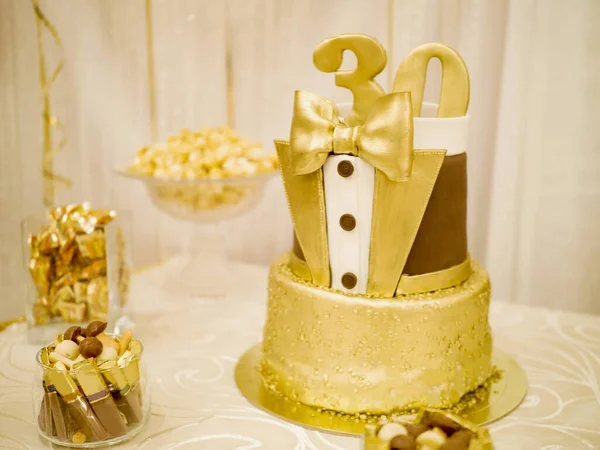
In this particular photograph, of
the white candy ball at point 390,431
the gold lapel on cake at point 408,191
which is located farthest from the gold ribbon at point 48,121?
the white candy ball at point 390,431

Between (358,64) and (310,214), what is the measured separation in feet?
0.79

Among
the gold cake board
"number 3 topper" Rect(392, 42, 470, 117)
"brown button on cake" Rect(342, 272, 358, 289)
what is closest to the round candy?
the gold cake board

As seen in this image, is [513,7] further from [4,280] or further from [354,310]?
[4,280]

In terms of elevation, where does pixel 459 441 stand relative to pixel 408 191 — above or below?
below

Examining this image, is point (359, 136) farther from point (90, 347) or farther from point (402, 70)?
point (90, 347)

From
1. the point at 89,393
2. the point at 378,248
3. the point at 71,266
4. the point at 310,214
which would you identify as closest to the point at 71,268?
the point at 71,266

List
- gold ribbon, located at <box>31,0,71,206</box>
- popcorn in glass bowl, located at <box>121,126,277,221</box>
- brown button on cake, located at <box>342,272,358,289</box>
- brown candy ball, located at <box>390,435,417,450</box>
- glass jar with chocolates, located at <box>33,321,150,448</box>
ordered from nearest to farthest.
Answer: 1. brown candy ball, located at <box>390,435,417,450</box>
2. glass jar with chocolates, located at <box>33,321,150,448</box>
3. brown button on cake, located at <box>342,272,358,289</box>
4. popcorn in glass bowl, located at <box>121,126,277,221</box>
5. gold ribbon, located at <box>31,0,71,206</box>

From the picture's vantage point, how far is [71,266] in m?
1.23

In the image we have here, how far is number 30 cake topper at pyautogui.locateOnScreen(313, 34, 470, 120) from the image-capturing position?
37.3 inches

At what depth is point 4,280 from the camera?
1.56 m

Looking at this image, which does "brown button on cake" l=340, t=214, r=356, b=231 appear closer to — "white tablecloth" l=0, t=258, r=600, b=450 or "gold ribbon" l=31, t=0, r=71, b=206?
"white tablecloth" l=0, t=258, r=600, b=450

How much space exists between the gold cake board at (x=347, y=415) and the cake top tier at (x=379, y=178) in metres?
0.20

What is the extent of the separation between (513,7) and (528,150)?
32 cm

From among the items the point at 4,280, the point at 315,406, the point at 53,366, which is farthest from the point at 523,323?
the point at 4,280
